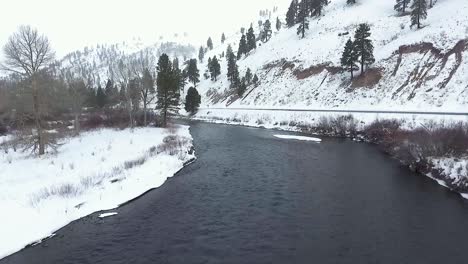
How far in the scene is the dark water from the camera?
10.6 meters

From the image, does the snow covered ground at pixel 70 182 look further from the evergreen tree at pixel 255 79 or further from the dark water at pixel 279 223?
the evergreen tree at pixel 255 79

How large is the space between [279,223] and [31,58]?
84.0ft

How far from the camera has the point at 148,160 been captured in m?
23.6

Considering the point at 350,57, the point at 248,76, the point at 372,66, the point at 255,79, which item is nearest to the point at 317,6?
the point at 248,76

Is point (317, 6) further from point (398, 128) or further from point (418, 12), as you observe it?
point (398, 128)

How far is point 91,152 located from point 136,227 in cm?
1652

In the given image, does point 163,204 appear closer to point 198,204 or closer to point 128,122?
point 198,204

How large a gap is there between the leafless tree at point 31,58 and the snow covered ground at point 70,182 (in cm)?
391

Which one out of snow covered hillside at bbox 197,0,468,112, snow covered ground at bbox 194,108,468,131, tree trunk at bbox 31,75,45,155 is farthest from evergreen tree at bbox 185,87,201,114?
tree trunk at bbox 31,75,45,155

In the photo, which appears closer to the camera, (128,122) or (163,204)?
(163,204)

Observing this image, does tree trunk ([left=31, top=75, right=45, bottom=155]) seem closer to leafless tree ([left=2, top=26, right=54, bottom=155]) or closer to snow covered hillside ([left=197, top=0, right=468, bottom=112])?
leafless tree ([left=2, top=26, right=54, bottom=155])

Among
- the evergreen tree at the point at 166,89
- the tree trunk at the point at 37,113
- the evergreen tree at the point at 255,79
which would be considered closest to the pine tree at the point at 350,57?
the evergreen tree at the point at 255,79

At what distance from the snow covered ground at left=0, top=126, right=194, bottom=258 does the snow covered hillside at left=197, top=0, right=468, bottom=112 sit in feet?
111

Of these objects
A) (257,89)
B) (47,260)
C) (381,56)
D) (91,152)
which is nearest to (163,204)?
(47,260)
